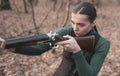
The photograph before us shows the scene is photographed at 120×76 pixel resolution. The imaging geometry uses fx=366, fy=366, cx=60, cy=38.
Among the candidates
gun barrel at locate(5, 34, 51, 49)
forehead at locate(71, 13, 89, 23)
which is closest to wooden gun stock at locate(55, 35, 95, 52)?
forehead at locate(71, 13, 89, 23)

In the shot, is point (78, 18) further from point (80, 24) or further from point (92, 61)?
point (92, 61)

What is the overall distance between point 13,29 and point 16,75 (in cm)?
687

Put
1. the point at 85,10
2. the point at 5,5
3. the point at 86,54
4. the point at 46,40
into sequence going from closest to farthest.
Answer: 1. the point at 46,40
2. the point at 85,10
3. the point at 86,54
4. the point at 5,5

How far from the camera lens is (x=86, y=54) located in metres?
4.00

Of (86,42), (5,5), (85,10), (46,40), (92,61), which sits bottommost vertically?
(5,5)

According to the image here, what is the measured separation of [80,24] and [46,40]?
1.30 ft

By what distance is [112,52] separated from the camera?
1052 centimetres

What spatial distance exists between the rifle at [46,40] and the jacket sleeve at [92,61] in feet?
0.30

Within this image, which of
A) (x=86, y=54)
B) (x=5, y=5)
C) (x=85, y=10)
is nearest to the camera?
(x=85, y=10)

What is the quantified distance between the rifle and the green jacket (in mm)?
92

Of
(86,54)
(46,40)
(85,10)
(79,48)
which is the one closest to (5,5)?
(86,54)

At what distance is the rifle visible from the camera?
11.6 ft

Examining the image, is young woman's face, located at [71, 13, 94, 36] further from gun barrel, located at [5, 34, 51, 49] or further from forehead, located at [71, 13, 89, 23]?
gun barrel, located at [5, 34, 51, 49]

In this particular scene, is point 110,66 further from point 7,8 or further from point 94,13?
point 7,8
